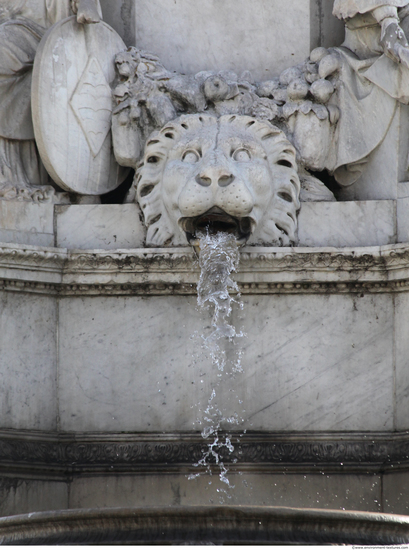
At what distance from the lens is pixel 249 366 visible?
638 centimetres

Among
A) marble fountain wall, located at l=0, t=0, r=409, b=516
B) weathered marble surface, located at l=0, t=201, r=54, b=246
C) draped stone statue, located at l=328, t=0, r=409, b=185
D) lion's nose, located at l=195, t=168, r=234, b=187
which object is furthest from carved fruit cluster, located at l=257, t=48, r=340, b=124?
weathered marble surface, located at l=0, t=201, r=54, b=246

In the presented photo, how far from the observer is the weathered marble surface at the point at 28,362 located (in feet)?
20.6

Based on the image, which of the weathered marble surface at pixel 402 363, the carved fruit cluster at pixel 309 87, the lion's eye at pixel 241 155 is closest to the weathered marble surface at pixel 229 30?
the carved fruit cluster at pixel 309 87

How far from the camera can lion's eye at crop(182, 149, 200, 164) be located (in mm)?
6465

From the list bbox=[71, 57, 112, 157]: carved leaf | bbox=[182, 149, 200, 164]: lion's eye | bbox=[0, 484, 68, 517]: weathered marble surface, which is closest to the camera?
bbox=[0, 484, 68, 517]: weathered marble surface

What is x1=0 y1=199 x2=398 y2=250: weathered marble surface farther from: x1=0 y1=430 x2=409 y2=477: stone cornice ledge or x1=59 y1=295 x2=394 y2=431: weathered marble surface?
Result: x1=0 y1=430 x2=409 y2=477: stone cornice ledge

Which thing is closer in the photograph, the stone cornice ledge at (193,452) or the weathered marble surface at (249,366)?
the stone cornice ledge at (193,452)

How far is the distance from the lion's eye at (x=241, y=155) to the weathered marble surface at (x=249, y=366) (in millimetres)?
791

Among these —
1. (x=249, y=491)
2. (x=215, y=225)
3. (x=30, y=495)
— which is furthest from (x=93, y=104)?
(x=249, y=491)

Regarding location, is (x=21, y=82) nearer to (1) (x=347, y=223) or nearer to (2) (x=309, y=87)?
(2) (x=309, y=87)

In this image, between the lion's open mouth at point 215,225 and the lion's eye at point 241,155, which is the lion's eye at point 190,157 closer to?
the lion's eye at point 241,155

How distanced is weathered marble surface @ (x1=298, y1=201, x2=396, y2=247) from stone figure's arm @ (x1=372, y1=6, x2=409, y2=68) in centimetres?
85

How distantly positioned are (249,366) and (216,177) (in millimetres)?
1077

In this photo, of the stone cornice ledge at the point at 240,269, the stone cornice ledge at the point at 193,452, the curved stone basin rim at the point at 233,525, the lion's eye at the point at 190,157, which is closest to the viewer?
the curved stone basin rim at the point at 233,525
